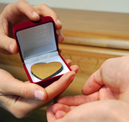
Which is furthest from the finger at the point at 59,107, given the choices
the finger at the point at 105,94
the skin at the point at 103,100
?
the finger at the point at 105,94

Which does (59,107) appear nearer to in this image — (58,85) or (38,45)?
(58,85)

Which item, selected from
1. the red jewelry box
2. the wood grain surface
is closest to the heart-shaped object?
the red jewelry box

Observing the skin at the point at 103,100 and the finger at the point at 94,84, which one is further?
the finger at the point at 94,84

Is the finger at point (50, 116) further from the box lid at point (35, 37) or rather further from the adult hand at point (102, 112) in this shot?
the box lid at point (35, 37)

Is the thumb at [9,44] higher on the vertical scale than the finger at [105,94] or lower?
higher

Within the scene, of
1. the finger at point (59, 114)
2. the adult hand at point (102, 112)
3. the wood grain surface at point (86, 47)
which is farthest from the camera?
the wood grain surface at point (86, 47)

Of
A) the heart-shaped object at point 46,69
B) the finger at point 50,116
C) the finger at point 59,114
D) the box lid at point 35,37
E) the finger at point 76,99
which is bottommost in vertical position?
the finger at point 76,99
